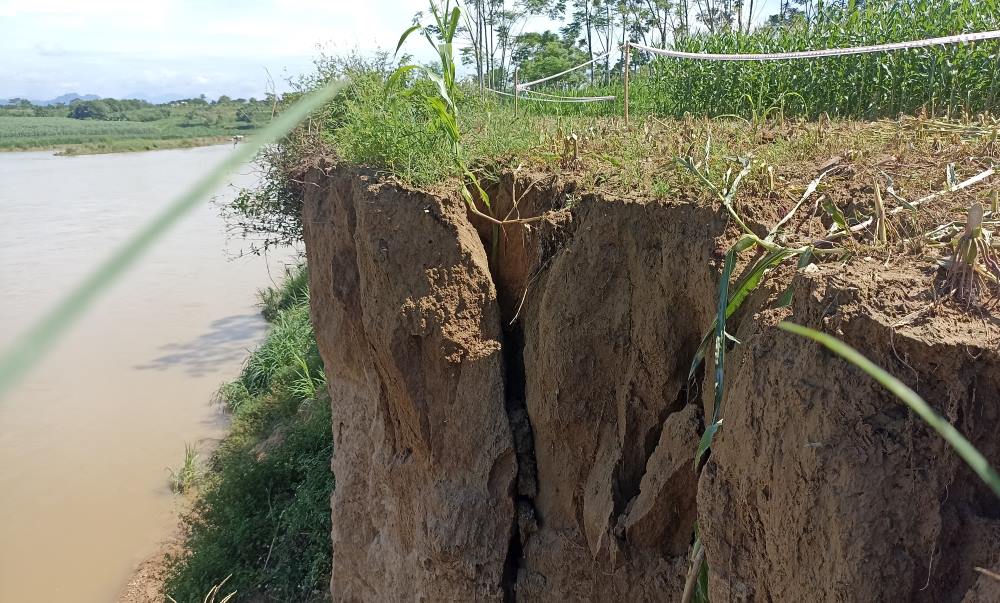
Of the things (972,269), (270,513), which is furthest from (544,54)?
(972,269)

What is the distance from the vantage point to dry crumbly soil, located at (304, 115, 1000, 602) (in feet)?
5.89

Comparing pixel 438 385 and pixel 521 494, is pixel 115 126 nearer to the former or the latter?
pixel 438 385

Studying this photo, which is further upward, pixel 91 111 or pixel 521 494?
pixel 91 111

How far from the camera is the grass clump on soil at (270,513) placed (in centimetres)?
745

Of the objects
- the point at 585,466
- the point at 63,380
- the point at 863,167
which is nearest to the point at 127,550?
the point at 63,380

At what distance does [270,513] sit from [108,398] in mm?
6979

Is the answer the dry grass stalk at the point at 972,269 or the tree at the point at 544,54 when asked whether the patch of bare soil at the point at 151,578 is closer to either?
the dry grass stalk at the point at 972,269

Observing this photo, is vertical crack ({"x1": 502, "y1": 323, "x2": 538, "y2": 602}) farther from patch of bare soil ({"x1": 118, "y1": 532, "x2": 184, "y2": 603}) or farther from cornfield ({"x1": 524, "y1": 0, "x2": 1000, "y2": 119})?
patch of bare soil ({"x1": 118, "y1": 532, "x2": 184, "y2": 603})

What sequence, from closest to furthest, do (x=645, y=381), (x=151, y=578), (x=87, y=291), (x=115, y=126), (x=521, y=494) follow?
(x=87, y=291) → (x=645, y=381) → (x=521, y=494) → (x=151, y=578) → (x=115, y=126)

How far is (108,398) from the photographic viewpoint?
523 inches

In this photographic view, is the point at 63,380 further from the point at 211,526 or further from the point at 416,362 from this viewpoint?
the point at 416,362

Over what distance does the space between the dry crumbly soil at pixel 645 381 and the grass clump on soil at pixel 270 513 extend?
259 cm

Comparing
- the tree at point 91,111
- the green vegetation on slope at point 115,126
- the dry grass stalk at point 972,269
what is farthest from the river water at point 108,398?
the tree at point 91,111

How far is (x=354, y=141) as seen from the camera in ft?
13.6
